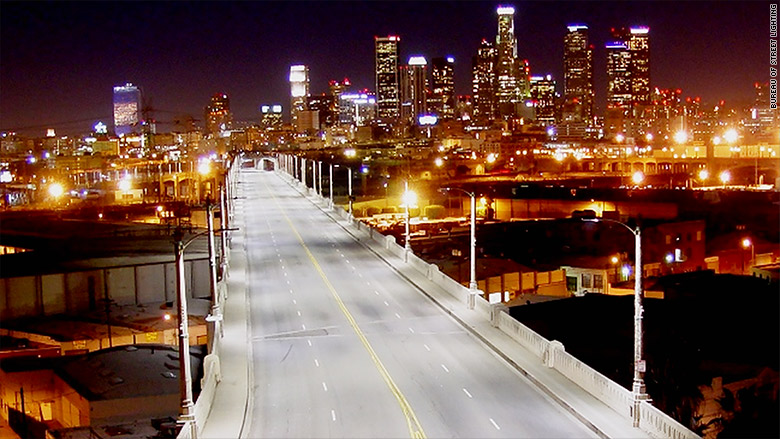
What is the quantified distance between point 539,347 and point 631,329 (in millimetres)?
11944

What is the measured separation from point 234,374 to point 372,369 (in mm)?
4649

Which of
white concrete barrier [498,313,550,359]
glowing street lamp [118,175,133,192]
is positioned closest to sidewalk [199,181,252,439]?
white concrete barrier [498,313,550,359]

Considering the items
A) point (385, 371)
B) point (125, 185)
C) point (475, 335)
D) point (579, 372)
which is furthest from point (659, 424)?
point (125, 185)

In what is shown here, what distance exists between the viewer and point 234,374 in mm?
27984

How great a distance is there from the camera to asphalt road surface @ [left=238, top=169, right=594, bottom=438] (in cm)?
2291

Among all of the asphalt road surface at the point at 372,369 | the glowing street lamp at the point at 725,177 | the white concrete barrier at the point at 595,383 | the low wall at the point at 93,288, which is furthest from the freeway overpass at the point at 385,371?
the glowing street lamp at the point at 725,177

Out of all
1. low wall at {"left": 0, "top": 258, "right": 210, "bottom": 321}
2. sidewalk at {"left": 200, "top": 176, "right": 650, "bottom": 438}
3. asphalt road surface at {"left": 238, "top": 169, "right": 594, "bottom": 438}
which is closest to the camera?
sidewalk at {"left": 200, "top": 176, "right": 650, "bottom": 438}

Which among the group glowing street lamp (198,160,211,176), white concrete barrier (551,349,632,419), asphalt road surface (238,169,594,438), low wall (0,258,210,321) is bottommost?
low wall (0,258,210,321)

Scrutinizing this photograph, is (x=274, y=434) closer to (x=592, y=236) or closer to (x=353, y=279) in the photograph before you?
(x=353, y=279)

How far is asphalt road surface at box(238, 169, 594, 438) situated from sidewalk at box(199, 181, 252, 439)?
39 centimetres

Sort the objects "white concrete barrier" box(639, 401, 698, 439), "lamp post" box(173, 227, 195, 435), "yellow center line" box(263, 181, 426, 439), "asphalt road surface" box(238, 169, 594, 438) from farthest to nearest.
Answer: "asphalt road surface" box(238, 169, 594, 438) < "yellow center line" box(263, 181, 426, 439) < "lamp post" box(173, 227, 195, 435) < "white concrete barrier" box(639, 401, 698, 439)

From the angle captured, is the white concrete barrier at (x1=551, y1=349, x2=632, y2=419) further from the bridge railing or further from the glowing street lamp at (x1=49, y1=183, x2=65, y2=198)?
the glowing street lamp at (x1=49, y1=183, x2=65, y2=198)

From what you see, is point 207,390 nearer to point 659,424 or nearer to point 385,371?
point 385,371

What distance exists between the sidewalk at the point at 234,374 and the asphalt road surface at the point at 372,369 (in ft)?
1.28
